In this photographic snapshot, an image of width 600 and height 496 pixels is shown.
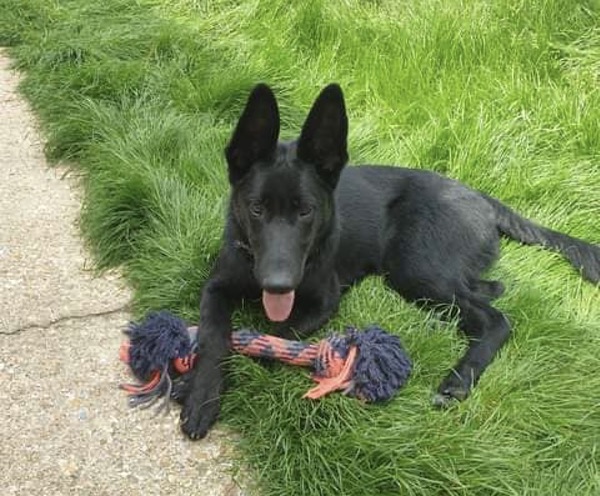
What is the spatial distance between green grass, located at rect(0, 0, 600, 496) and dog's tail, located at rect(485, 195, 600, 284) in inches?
3.0

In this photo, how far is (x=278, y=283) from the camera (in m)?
2.48

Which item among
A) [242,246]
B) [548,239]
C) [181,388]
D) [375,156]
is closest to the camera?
[181,388]

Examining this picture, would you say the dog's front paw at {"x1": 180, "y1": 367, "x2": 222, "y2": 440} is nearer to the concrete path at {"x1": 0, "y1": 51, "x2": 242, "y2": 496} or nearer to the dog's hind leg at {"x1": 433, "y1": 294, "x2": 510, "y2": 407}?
the concrete path at {"x1": 0, "y1": 51, "x2": 242, "y2": 496}

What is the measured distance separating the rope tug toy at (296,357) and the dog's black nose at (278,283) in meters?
0.33

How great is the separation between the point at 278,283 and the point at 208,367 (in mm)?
442

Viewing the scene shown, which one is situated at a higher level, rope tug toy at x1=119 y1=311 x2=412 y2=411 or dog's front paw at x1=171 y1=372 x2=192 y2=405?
rope tug toy at x1=119 y1=311 x2=412 y2=411

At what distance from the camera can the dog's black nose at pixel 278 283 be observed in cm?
248

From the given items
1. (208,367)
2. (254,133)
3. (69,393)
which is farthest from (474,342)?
(69,393)

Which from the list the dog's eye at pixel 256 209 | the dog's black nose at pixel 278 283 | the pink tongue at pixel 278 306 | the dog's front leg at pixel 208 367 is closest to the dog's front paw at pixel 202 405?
the dog's front leg at pixel 208 367

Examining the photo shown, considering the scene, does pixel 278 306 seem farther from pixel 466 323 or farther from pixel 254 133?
pixel 466 323

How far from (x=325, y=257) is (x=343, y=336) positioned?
38 cm

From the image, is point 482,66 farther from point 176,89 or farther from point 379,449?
point 379,449

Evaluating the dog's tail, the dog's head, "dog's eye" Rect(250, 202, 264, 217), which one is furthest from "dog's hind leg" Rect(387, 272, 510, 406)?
"dog's eye" Rect(250, 202, 264, 217)

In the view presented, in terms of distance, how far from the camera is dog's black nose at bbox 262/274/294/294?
248 centimetres
